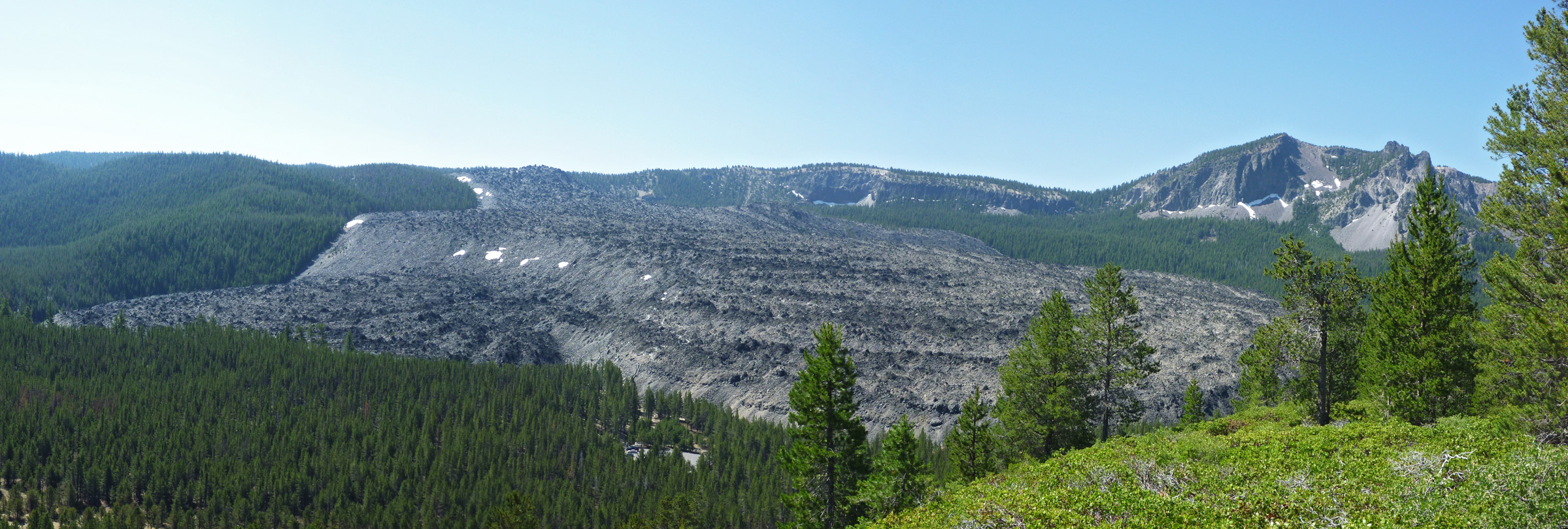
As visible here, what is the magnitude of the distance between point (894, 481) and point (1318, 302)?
2026 cm

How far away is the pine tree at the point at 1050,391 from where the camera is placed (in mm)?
40125

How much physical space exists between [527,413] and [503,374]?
1595 cm

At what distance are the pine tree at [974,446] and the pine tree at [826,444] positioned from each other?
993 centimetres

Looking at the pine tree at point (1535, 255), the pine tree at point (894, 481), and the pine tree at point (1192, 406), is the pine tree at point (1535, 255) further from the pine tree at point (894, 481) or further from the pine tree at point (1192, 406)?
the pine tree at point (1192, 406)

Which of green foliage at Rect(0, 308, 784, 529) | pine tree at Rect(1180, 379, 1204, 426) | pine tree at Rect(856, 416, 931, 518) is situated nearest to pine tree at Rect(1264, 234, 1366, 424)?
pine tree at Rect(856, 416, 931, 518)

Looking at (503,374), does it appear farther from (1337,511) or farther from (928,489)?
(1337,511)

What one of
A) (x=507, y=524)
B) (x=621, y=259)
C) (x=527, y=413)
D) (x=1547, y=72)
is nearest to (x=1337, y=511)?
(x=1547, y=72)

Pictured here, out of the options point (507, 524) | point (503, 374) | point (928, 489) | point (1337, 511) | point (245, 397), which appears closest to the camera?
point (1337, 511)

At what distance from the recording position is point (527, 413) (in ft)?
270

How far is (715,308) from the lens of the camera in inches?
4478

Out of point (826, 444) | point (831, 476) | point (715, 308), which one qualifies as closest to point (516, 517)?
point (831, 476)

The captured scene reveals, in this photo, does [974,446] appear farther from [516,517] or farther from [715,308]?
[715,308]

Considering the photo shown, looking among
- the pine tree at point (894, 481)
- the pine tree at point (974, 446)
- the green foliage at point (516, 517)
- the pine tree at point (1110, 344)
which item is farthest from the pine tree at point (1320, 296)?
the green foliage at point (516, 517)

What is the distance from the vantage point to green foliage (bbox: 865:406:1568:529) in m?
14.0
